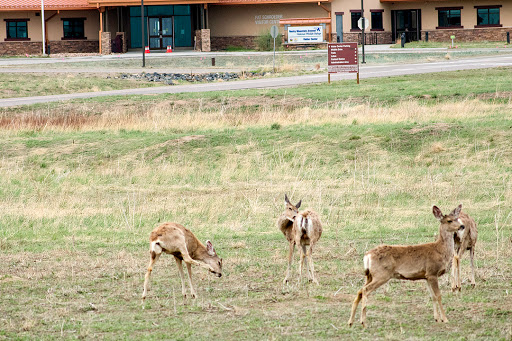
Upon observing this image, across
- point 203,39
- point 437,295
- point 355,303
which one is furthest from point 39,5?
point 437,295

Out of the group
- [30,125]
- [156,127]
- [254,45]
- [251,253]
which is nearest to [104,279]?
[251,253]

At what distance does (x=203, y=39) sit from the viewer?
6550cm

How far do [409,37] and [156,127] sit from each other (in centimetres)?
4483

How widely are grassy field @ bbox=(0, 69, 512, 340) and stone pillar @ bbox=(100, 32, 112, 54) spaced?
100ft

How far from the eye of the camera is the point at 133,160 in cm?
2433

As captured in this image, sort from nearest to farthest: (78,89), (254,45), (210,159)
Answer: (210,159), (78,89), (254,45)

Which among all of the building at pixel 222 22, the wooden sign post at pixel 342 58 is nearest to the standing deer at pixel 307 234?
the wooden sign post at pixel 342 58

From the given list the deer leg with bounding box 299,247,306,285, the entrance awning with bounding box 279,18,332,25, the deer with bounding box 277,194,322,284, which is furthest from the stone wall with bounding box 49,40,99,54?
the deer leg with bounding box 299,247,306,285

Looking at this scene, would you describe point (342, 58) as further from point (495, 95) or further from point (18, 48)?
point (18, 48)

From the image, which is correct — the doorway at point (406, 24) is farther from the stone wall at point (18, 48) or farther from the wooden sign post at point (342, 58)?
the wooden sign post at point (342, 58)

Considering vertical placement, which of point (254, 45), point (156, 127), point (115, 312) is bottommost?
point (115, 312)

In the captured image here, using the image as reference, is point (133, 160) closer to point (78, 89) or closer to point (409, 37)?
Answer: point (78, 89)

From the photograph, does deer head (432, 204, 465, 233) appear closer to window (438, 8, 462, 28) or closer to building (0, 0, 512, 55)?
building (0, 0, 512, 55)

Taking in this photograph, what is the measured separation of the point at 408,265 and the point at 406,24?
205ft
